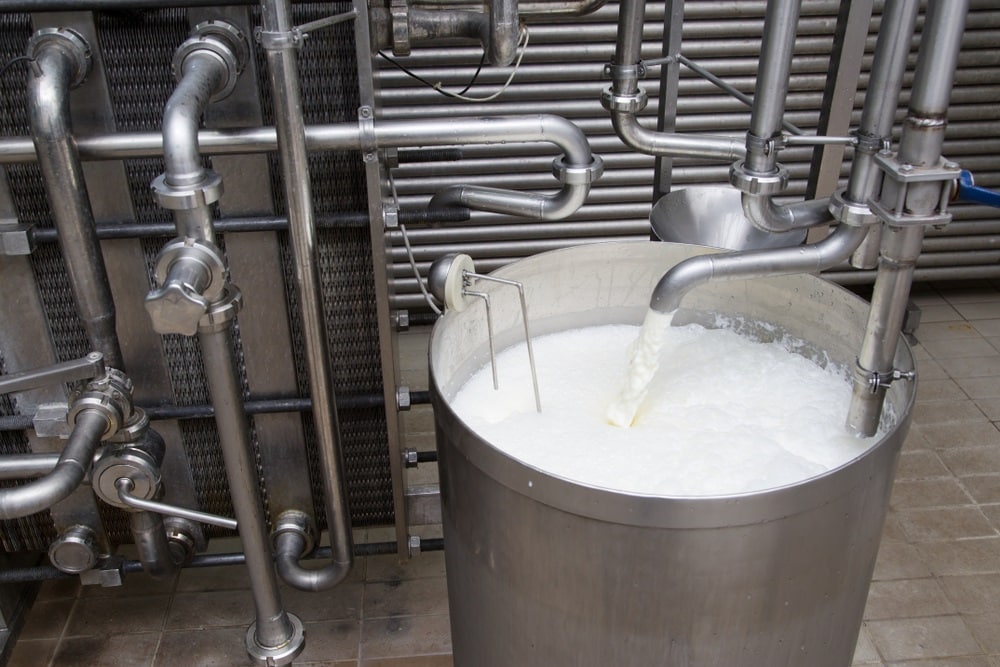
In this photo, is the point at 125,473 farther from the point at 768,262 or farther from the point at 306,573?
the point at 768,262

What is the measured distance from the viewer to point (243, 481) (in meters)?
1.99

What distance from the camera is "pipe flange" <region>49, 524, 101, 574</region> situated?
2.37 meters

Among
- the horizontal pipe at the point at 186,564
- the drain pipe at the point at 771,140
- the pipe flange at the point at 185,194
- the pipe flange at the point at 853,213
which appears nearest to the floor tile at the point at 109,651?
the horizontal pipe at the point at 186,564

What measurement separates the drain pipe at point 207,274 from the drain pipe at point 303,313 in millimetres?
141

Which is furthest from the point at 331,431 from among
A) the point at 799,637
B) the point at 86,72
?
the point at 799,637

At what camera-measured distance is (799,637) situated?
65.6 inches

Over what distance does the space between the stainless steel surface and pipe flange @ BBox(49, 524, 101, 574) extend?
1.06 metres

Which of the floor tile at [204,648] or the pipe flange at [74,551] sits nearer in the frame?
the pipe flange at [74,551]

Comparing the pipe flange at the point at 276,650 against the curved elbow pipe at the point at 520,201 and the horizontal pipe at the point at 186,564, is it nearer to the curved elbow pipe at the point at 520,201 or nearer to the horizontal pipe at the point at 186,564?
the horizontal pipe at the point at 186,564

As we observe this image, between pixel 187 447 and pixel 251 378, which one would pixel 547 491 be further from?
pixel 187 447

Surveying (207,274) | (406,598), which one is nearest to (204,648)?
(406,598)

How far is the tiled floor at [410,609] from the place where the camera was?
8.24ft

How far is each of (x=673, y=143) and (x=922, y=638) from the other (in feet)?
4.95

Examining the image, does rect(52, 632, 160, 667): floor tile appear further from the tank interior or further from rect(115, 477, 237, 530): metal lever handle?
rect(115, 477, 237, 530): metal lever handle
